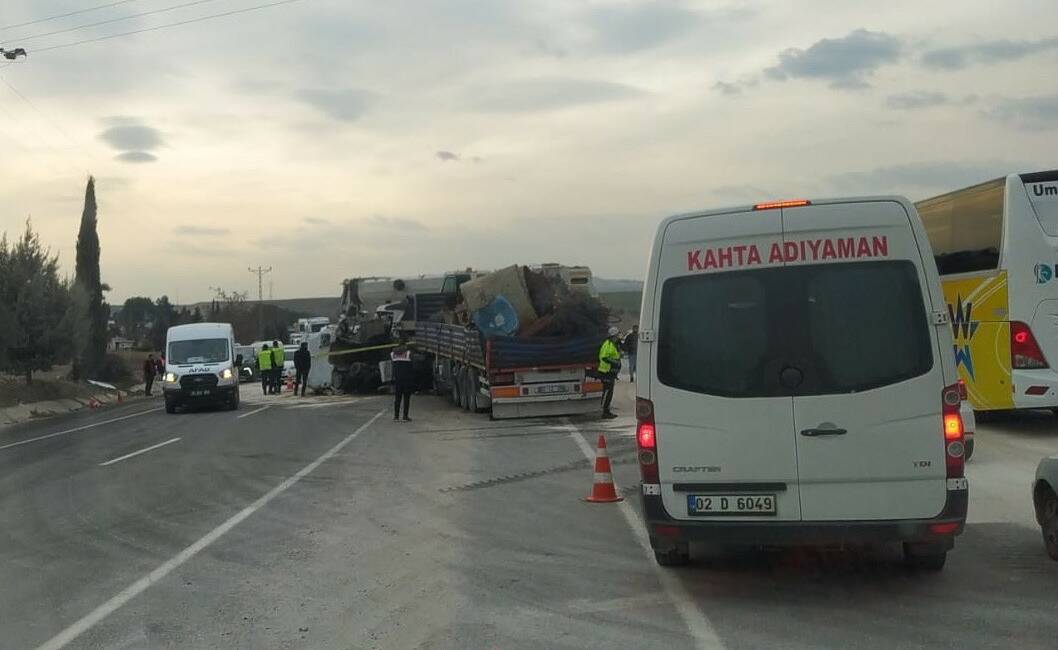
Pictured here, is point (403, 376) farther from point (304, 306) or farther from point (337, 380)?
point (304, 306)

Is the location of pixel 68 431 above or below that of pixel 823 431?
below

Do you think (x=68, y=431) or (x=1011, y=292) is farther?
(x=68, y=431)

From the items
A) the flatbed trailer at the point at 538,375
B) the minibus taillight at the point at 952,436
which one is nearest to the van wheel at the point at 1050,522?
the minibus taillight at the point at 952,436

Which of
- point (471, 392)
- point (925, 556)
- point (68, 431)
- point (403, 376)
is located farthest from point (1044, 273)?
point (68, 431)

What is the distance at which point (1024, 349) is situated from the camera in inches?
575

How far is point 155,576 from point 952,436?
5.72m

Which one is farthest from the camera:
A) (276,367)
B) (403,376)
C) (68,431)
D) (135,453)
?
(276,367)

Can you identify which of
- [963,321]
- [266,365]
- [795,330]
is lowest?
[266,365]

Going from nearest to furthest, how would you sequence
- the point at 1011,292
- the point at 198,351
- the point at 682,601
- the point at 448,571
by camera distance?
the point at 682,601
the point at 448,571
the point at 1011,292
the point at 198,351

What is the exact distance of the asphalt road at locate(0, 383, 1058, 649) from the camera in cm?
606

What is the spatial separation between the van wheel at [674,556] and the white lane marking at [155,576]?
3.69m

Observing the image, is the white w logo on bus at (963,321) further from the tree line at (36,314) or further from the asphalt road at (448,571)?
the tree line at (36,314)

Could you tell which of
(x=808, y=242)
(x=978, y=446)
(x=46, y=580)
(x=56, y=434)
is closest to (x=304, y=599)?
(x=46, y=580)

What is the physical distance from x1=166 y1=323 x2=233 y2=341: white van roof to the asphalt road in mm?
15903
